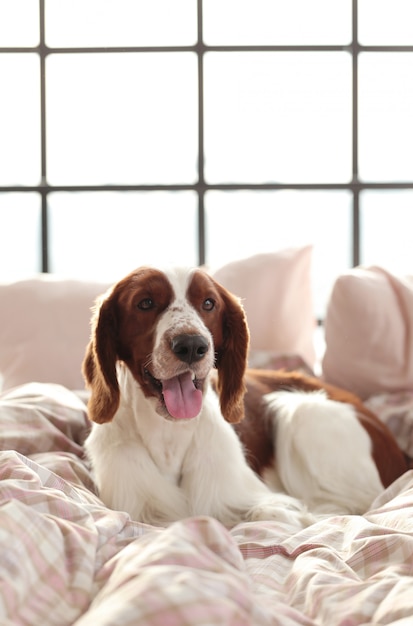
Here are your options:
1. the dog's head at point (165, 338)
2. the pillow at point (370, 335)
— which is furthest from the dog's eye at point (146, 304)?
the pillow at point (370, 335)

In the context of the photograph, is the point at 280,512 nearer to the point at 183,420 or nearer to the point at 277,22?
the point at 183,420

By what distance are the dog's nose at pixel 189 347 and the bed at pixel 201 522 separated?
14.5 inches

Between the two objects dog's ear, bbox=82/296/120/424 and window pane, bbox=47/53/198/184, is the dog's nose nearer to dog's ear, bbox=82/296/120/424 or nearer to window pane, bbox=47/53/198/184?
dog's ear, bbox=82/296/120/424

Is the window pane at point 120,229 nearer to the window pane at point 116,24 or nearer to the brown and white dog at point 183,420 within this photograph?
the window pane at point 116,24

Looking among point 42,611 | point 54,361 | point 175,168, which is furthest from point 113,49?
point 42,611

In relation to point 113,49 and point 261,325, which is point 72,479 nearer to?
point 261,325

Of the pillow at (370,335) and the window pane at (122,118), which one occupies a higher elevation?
the window pane at (122,118)

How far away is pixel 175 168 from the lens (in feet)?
13.0

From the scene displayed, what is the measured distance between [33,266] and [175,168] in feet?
2.59

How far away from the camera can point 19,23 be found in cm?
392

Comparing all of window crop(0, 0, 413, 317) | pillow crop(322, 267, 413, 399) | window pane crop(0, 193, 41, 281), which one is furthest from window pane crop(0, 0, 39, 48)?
pillow crop(322, 267, 413, 399)

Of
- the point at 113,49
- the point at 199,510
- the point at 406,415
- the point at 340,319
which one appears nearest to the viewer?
the point at 199,510

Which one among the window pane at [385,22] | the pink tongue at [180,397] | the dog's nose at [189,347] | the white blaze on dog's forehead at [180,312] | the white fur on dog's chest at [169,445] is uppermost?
the window pane at [385,22]

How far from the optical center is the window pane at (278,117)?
391 centimetres
